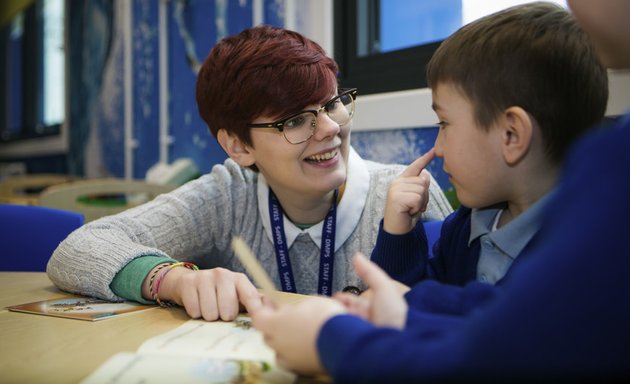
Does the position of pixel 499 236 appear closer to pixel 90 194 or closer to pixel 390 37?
pixel 390 37

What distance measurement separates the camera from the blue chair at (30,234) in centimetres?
165

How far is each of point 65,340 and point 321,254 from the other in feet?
2.18

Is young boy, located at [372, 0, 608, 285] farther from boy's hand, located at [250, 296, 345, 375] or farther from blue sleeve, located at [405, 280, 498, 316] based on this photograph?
boy's hand, located at [250, 296, 345, 375]

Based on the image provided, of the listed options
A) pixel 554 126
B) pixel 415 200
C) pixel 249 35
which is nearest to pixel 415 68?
pixel 249 35

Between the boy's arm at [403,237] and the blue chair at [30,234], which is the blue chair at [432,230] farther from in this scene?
the blue chair at [30,234]

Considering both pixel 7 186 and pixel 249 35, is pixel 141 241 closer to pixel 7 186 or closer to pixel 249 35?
pixel 249 35

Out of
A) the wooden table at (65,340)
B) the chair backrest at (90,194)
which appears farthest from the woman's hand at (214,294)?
the chair backrest at (90,194)

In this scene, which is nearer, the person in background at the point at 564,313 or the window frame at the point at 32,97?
the person in background at the point at 564,313

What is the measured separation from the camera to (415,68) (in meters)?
2.04

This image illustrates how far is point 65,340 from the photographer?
74 cm

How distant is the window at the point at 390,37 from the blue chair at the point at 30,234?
3.99 feet

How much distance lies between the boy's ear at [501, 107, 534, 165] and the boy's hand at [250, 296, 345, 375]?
43 centimetres

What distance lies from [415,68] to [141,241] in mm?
1221

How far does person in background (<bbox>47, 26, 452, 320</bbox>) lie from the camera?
127 centimetres
